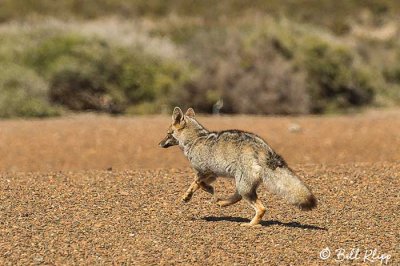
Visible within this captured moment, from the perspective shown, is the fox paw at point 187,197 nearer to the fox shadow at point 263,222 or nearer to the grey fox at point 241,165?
the grey fox at point 241,165

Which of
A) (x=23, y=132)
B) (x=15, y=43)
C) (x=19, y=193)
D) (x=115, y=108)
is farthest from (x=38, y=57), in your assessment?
(x=19, y=193)

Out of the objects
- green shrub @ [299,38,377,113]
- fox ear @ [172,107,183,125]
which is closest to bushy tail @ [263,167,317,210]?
fox ear @ [172,107,183,125]

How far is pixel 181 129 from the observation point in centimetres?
A: 824

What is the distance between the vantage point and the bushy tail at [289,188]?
703 cm

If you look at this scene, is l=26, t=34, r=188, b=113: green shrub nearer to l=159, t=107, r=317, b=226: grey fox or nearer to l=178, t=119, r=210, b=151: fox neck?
l=178, t=119, r=210, b=151: fox neck

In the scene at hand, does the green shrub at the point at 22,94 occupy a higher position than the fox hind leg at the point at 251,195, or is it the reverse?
the fox hind leg at the point at 251,195

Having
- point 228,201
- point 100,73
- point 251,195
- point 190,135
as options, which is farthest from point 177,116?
point 100,73

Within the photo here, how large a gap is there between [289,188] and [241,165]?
47 cm

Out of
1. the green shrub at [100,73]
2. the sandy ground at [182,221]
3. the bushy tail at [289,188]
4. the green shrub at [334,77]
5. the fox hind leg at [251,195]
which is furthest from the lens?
the green shrub at [334,77]

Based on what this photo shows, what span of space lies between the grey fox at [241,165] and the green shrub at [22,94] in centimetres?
1169

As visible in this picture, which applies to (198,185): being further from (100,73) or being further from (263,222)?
(100,73)

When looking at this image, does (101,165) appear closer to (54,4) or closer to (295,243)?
(295,243)

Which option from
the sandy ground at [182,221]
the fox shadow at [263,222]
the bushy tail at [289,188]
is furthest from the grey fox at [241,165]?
the sandy ground at [182,221]

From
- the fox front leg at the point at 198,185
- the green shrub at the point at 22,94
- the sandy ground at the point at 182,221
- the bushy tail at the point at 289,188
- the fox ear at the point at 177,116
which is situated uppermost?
the fox ear at the point at 177,116
